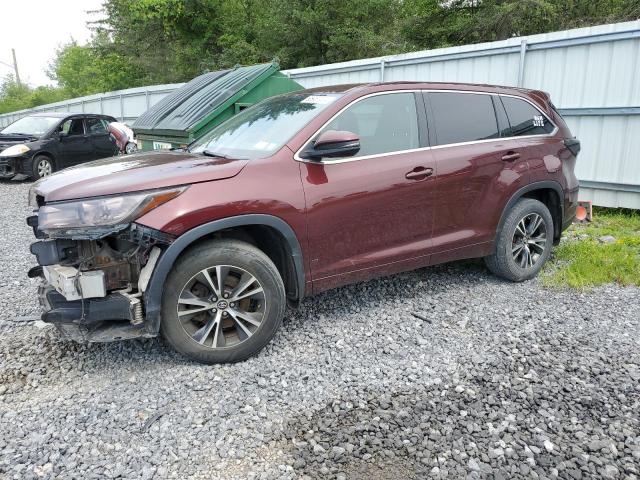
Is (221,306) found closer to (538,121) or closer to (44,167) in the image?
(538,121)

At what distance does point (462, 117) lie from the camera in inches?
174

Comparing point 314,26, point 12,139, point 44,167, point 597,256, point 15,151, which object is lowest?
point 44,167

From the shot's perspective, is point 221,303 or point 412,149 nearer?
point 221,303

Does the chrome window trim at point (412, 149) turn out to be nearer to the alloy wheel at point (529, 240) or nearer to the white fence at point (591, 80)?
the alloy wheel at point (529, 240)

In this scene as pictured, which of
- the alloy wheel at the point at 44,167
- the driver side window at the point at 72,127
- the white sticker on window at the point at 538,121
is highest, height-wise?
the white sticker on window at the point at 538,121

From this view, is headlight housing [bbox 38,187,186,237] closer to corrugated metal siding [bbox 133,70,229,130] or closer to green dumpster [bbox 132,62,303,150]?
green dumpster [bbox 132,62,303,150]

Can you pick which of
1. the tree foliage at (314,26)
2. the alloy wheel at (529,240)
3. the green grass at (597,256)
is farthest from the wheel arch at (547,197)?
the tree foliage at (314,26)

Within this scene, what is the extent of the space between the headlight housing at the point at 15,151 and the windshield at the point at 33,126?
0.74 meters

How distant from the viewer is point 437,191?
13.6 feet

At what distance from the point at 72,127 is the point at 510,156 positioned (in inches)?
438

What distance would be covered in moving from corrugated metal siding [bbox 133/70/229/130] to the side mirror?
418 centimetres

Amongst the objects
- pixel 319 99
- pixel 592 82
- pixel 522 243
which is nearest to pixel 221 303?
pixel 319 99

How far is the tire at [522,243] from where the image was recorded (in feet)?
15.4

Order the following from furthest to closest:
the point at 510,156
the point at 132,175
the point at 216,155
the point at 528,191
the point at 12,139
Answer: the point at 12,139, the point at 528,191, the point at 510,156, the point at 216,155, the point at 132,175
